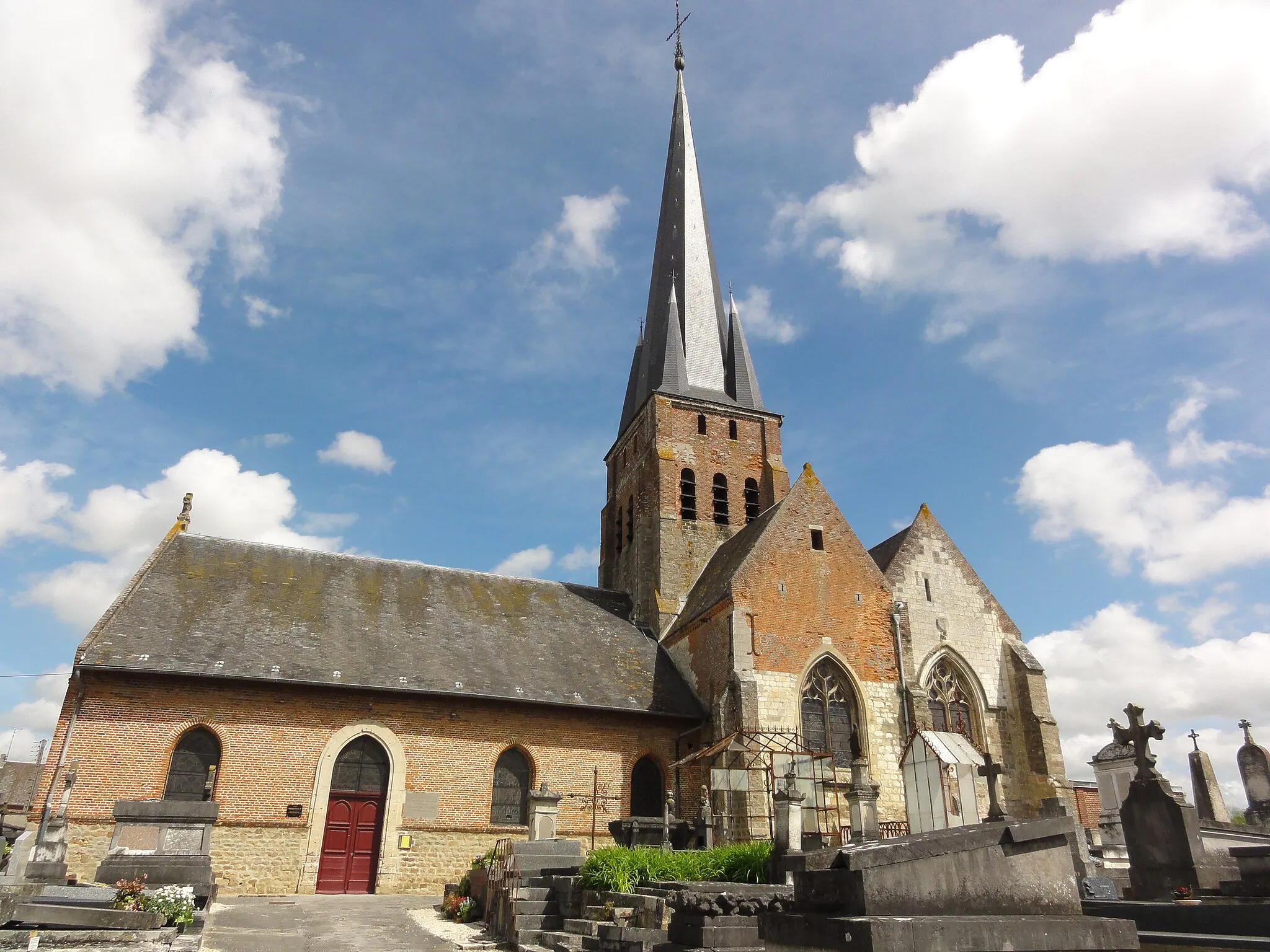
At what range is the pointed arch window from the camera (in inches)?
969

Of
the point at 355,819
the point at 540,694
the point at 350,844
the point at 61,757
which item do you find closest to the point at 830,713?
the point at 540,694

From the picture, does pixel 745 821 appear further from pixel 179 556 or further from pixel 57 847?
pixel 179 556

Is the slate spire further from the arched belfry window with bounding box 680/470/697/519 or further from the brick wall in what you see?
the brick wall

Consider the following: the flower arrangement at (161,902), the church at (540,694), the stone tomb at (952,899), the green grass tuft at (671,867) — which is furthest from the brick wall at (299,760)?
the stone tomb at (952,899)

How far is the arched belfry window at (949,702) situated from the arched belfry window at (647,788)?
256 inches

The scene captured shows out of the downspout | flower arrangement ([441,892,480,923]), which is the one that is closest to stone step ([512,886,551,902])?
flower arrangement ([441,892,480,923])

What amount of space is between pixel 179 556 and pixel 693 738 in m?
12.2

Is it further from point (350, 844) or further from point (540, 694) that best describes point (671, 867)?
point (350, 844)

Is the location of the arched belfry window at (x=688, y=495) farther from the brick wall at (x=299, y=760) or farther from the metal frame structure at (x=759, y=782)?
the metal frame structure at (x=759, y=782)

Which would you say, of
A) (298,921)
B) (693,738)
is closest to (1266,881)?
(298,921)

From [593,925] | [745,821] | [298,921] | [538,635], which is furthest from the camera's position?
[538,635]

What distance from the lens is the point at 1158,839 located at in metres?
8.41

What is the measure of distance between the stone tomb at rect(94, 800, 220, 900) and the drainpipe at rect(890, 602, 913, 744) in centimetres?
1356

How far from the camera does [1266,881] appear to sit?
280 inches
